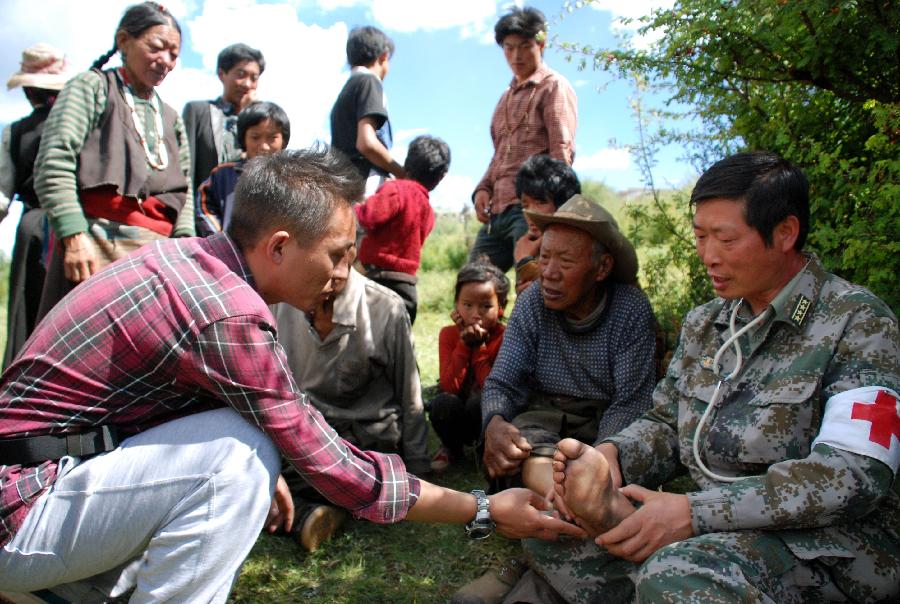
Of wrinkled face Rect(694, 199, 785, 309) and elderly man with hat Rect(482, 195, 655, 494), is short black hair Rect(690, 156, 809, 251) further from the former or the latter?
elderly man with hat Rect(482, 195, 655, 494)

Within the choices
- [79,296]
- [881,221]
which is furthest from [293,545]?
[881,221]

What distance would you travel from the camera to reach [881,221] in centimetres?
265

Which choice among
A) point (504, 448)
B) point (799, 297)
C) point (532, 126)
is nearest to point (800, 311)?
point (799, 297)

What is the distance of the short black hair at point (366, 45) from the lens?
5.10 meters

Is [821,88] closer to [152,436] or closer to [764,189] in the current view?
[764,189]

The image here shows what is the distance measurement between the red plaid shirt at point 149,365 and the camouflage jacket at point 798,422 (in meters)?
1.19

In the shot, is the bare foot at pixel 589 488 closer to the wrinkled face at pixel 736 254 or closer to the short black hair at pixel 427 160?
the wrinkled face at pixel 736 254

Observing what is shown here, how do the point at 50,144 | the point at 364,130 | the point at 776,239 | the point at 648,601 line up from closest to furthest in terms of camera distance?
the point at 648,601
the point at 776,239
the point at 50,144
the point at 364,130

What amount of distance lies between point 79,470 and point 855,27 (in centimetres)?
308

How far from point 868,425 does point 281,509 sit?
221 cm

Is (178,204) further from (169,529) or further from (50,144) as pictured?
(169,529)

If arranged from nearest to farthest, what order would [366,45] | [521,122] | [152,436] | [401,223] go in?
[152,436] < [401,223] < [521,122] < [366,45]

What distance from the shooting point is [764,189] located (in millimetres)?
2266

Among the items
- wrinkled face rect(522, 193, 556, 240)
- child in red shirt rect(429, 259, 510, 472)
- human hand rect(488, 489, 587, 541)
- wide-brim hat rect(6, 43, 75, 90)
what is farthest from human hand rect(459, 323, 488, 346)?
wide-brim hat rect(6, 43, 75, 90)
